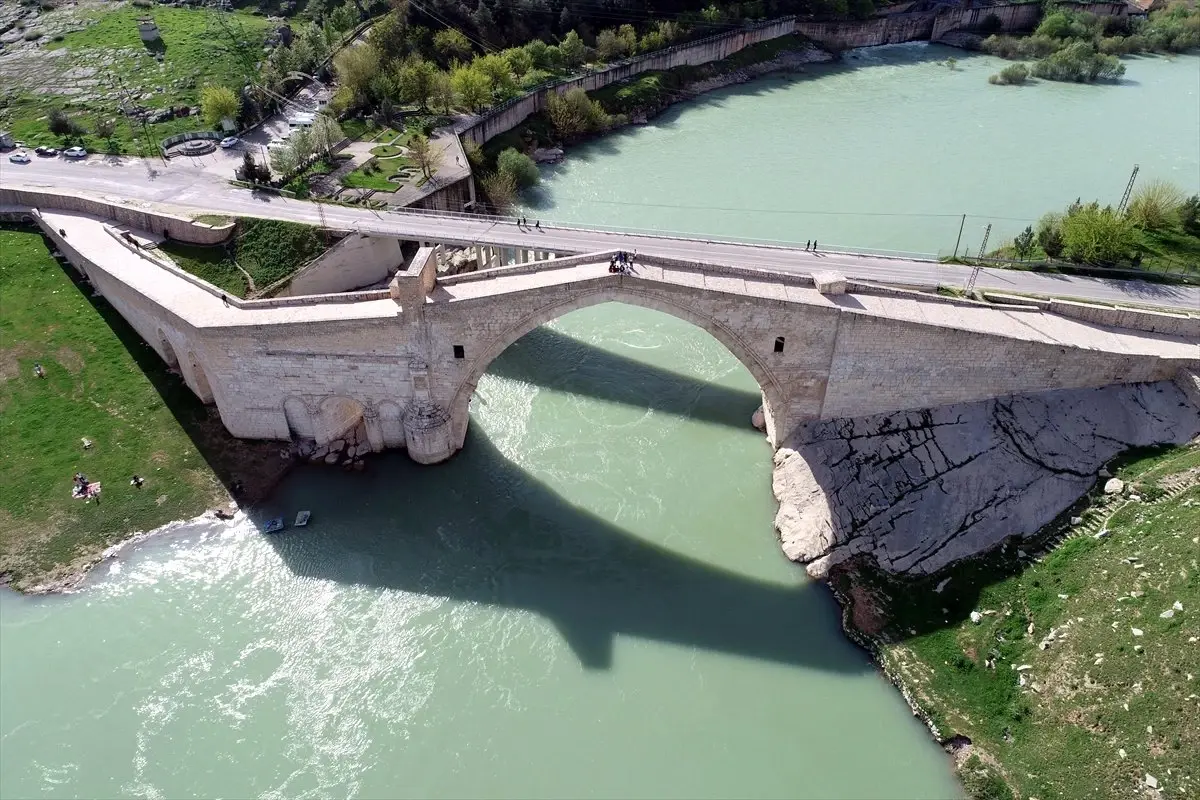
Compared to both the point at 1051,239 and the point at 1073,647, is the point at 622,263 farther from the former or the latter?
the point at 1051,239

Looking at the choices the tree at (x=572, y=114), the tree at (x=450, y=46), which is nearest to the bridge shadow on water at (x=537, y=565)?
the tree at (x=572, y=114)

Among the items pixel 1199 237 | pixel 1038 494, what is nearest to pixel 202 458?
pixel 1038 494

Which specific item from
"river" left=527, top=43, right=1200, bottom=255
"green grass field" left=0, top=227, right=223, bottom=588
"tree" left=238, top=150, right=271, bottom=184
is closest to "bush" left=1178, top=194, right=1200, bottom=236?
"river" left=527, top=43, right=1200, bottom=255

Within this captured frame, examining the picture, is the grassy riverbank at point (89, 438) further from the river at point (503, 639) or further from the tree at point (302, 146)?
the tree at point (302, 146)

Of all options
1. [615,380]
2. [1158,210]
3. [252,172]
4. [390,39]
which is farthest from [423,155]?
[1158,210]

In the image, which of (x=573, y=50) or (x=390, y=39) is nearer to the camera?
(x=390, y=39)

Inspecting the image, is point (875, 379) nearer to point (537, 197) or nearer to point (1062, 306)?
point (1062, 306)
